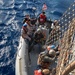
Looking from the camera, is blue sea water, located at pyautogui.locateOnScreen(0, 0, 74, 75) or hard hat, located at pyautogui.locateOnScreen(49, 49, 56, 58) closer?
hard hat, located at pyautogui.locateOnScreen(49, 49, 56, 58)

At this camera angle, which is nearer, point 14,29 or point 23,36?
point 23,36

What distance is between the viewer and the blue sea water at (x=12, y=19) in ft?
53.1

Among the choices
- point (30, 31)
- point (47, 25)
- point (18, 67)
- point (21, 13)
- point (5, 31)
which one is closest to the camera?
point (18, 67)

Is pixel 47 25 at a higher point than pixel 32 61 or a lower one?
higher

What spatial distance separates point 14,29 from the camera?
20188 millimetres

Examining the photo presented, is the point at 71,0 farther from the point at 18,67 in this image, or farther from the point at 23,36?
the point at 18,67

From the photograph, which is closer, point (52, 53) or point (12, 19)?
point (52, 53)

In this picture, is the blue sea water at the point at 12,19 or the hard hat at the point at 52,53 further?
the blue sea water at the point at 12,19

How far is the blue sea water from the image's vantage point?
1619cm

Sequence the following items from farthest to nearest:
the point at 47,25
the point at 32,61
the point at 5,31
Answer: the point at 5,31
the point at 47,25
the point at 32,61

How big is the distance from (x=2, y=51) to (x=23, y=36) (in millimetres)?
3324

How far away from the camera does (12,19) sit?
2225cm

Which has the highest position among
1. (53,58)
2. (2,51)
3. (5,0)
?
(5,0)

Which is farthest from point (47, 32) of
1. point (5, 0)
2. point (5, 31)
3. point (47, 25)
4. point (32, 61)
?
point (5, 0)
